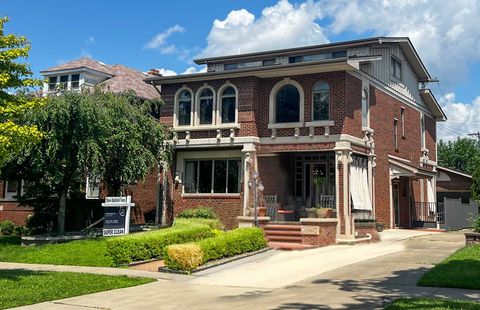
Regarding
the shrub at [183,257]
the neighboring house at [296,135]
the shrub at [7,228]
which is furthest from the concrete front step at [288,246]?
the shrub at [7,228]

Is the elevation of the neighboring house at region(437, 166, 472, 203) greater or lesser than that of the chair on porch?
greater

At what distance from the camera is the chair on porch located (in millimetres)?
22094

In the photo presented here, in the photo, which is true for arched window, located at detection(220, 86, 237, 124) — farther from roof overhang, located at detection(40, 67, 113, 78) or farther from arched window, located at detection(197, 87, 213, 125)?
roof overhang, located at detection(40, 67, 113, 78)

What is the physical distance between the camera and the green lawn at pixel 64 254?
51.2 ft

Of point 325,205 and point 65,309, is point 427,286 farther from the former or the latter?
point 325,205

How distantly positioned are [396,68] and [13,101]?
20.3 metres

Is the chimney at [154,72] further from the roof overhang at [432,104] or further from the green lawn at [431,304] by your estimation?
the green lawn at [431,304]

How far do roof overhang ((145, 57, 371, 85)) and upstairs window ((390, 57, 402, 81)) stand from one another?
5.89 metres

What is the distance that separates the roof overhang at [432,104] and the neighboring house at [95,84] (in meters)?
16.0

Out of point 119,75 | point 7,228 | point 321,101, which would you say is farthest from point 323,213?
point 119,75

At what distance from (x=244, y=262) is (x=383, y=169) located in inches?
464

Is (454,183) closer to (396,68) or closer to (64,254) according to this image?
(396,68)

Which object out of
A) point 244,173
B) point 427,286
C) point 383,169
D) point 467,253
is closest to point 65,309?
point 427,286

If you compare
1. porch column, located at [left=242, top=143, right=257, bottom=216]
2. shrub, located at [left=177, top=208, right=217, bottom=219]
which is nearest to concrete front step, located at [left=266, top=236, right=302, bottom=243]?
porch column, located at [left=242, top=143, right=257, bottom=216]
